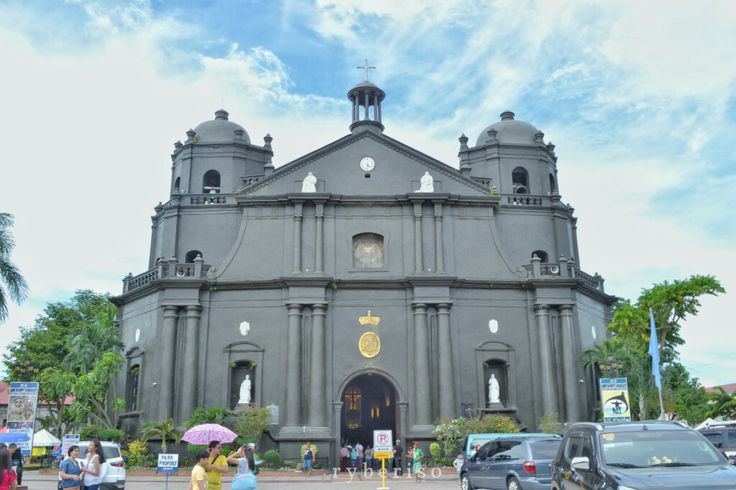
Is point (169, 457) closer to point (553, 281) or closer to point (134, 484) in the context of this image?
point (134, 484)

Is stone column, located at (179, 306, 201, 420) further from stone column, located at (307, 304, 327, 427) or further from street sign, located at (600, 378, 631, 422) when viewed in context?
street sign, located at (600, 378, 631, 422)

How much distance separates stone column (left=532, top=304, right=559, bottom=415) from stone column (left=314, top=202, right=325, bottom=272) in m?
10.0

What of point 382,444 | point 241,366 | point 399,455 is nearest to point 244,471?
point 382,444

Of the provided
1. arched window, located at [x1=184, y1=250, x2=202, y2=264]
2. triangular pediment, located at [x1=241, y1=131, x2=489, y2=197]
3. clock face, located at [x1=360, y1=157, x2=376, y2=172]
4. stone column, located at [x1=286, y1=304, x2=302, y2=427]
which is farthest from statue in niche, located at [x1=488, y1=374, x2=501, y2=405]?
arched window, located at [x1=184, y1=250, x2=202, y2=264]

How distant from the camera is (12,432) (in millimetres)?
18922

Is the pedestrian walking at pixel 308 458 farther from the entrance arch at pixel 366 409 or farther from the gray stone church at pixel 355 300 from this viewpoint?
the entrance arch at pixel 366 409

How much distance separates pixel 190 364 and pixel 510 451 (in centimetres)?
1867

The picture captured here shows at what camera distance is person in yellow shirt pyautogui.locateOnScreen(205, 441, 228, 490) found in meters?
10.8

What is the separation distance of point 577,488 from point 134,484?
18.8 m

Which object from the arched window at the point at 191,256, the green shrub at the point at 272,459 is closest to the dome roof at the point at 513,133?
the arched window at the point at 191,256

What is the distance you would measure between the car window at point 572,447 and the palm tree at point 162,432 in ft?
71.3

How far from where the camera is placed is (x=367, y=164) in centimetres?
3388

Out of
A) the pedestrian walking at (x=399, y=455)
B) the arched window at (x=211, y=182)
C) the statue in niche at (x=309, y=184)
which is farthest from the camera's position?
the arched window at (x=211, y=182)

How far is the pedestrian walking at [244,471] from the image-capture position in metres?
11.4
